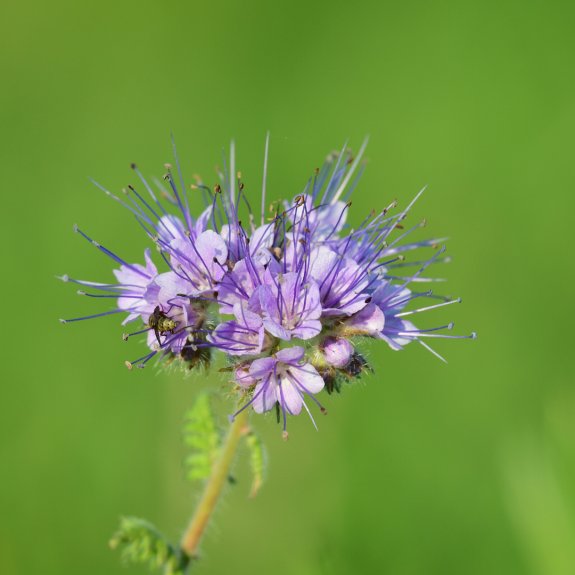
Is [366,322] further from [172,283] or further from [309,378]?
[172,283]

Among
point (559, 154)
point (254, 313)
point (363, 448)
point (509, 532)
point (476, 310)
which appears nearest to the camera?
point (254, 313)

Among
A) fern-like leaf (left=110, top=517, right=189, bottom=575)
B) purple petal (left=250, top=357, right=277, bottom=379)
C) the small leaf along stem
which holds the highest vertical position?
purple petal (left=250, top=357, right=277, bottom=379)

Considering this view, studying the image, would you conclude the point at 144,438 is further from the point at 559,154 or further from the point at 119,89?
the point at 559,154

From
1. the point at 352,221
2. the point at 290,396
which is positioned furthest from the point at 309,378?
the point at 352,221

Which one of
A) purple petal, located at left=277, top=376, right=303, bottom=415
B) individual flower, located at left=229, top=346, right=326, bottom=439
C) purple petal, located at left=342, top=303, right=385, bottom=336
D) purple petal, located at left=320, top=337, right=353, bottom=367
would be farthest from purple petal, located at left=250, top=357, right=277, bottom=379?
purple petal, located at left=342, top=303, right=385, bottom=336

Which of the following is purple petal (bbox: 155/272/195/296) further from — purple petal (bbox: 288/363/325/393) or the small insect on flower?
purple petal (bbox: 288/363/325/393)

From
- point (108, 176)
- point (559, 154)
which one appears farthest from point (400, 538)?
point (108, 176)
